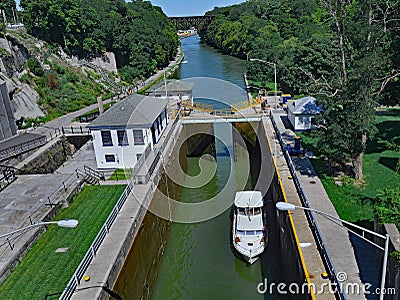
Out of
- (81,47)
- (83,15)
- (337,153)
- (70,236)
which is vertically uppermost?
(83,15)

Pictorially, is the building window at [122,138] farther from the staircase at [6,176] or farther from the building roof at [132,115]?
the staircase at [6,176]

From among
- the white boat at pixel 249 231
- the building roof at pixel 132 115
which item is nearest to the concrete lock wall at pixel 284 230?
the white boat at pixel 249 231

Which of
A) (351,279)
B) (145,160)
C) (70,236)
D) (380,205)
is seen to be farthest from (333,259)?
(145,160)

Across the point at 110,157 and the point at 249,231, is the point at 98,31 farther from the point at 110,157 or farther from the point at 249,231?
the point at 249,231

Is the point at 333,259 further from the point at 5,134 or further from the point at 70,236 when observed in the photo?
the point at 5,134

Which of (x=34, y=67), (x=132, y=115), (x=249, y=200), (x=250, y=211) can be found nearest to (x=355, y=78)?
(x=249, y=200)

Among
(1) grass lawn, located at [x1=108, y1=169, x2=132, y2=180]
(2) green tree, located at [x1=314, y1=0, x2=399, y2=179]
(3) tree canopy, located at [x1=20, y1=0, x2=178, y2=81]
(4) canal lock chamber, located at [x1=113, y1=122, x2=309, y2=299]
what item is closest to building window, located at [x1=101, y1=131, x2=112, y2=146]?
(1) grass lawn, located at [x1=108, y1=169, x2=132, y2=180]

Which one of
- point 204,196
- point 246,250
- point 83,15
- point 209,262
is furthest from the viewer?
point 83,15
